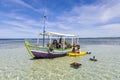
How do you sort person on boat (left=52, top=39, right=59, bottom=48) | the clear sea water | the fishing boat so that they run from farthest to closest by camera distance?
1. person on boat (left=52, top=39, right=59, bottom=48)
2. the fishing boat
3. the clear sea water

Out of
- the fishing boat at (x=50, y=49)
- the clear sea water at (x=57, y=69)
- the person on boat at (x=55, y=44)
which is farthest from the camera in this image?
the person on boat at (x=55, y=44)

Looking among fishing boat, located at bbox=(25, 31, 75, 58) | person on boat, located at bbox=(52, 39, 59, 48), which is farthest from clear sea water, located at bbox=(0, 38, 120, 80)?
person on boat, located at bbox=(52, 39, 59, 48)

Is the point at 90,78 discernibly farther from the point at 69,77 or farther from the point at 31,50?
the point at 31,50

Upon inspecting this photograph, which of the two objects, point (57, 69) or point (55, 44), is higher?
point (55, 44)

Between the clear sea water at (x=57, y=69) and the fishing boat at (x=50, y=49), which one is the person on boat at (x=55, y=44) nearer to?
the fishing boat at (x=50, y=49)

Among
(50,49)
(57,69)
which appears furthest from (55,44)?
(57,69)

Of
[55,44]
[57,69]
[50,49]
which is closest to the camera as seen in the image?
[57,69]

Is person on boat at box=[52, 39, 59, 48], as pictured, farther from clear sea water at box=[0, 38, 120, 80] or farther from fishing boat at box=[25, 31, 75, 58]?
clear sea water at box=[0, 38, 120, 80]

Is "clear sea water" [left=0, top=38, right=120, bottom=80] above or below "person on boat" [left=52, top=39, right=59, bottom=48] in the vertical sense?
below

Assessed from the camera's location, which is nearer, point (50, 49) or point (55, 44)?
point (50, 49)

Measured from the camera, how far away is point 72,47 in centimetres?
2036

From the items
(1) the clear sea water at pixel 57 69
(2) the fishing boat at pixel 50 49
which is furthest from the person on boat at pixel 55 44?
(1) the clear sea water at pixel 57 69

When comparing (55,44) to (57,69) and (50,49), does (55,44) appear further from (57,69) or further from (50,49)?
(57,69)

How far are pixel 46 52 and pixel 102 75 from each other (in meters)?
8.07
